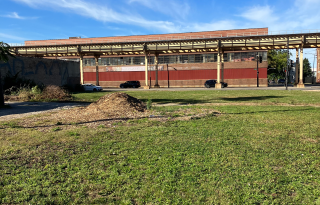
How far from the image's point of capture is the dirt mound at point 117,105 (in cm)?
1195

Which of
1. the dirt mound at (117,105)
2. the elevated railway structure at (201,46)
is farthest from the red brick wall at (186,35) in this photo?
the dirt mound at (117,105)

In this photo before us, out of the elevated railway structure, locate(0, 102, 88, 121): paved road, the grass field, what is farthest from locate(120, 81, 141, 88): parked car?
the grass field

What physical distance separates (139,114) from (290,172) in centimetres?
768

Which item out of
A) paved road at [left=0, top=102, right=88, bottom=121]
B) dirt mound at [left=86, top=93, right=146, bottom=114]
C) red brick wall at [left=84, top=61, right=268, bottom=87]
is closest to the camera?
paved road at [left=0, top=102, right=88, bottom=121]

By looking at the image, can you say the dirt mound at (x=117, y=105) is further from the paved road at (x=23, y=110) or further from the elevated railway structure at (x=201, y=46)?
the elevated railway structure at (x=201, y=46)

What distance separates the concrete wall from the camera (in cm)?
2835

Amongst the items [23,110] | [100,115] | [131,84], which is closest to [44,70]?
[23,110]

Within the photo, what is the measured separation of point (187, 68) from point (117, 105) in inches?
1772

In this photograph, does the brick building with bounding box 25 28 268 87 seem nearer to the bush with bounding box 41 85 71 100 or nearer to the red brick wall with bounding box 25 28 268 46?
the red brick wall with bounding box 25 28 268 46

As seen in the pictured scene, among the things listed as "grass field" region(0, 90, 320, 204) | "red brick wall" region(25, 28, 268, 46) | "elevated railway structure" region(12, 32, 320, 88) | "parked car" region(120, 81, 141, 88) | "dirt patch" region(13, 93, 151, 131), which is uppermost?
"red brick wall" region(25, 28, 268, 46)

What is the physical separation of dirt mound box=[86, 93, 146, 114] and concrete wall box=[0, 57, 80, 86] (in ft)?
60.1

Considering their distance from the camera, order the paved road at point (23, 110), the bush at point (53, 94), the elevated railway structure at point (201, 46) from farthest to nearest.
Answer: the elevated railway structure at point (201, 46)
the bush at point (53, 94)
the paved road at point (23, 110)

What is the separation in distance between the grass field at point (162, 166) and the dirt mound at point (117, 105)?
369 cm

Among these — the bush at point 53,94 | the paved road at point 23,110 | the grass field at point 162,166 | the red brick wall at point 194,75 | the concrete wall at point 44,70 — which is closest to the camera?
the grass field at point 162,166
